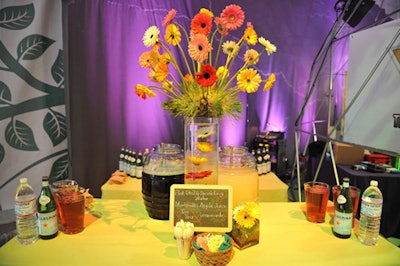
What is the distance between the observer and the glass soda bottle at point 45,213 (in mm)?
921

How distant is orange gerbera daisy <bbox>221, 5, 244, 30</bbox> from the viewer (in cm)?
100

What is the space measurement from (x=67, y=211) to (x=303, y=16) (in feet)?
12.9

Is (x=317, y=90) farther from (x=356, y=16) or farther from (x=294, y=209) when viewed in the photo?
(x=294, y=209)

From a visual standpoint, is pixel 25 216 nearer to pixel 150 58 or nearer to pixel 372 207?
pixel 150 58

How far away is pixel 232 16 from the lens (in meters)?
1.00

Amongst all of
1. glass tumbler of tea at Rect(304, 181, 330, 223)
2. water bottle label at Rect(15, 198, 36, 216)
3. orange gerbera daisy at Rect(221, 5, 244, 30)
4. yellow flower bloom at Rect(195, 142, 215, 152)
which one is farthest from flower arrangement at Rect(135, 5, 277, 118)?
water bottle label at Rect(15, 198, 36, 216)

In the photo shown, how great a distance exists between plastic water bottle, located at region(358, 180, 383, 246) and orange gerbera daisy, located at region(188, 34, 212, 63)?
71 cm

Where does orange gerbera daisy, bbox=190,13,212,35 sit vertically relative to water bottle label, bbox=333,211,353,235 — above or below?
above

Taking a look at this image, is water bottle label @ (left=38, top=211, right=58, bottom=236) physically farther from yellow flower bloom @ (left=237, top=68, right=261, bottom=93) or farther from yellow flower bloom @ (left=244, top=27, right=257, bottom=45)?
yellow flower bloom @ (left=244, top=27, right=257, bottom=45)

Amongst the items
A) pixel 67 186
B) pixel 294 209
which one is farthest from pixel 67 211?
pixel 294 209

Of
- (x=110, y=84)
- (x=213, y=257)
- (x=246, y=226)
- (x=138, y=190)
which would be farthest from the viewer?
(x=110, y=84)

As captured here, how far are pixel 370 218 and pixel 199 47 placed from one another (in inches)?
30.8

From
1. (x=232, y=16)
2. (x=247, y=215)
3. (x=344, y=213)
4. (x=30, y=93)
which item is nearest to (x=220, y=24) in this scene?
(x=232, y=16)

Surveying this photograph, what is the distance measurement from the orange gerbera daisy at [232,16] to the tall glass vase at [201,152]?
342mm
